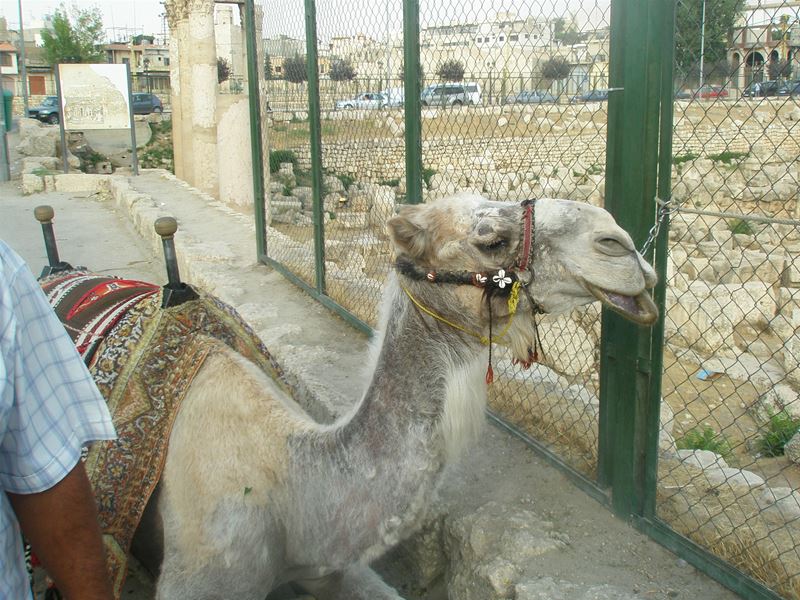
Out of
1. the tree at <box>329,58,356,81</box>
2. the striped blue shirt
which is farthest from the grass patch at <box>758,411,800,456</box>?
the striped blue shirt

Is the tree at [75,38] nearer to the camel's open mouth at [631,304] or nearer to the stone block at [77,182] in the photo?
the stone block at [77,182]

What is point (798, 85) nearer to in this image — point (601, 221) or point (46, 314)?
point (601, 221)

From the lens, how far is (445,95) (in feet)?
16.0

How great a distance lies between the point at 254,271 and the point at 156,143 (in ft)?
119

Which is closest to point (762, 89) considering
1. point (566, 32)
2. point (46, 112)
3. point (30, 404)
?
point (566, 32)

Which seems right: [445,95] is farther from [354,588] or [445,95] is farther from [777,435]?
[777,435]

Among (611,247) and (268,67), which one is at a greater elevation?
(268,67)

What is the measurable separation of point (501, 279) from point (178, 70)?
25.3 m

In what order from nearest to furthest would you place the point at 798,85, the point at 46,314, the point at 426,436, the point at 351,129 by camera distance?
the point at 46,314 → the point at 426,436 → the point at 798,85 → the point at 351,129

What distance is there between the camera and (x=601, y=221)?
8.18 feet

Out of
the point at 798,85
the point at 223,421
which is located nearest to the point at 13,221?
the point at 223,421

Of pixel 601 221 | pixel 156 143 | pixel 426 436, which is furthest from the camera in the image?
pixel 156 143

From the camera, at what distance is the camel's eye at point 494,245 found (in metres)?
2.63

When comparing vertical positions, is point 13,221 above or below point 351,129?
Result: below
